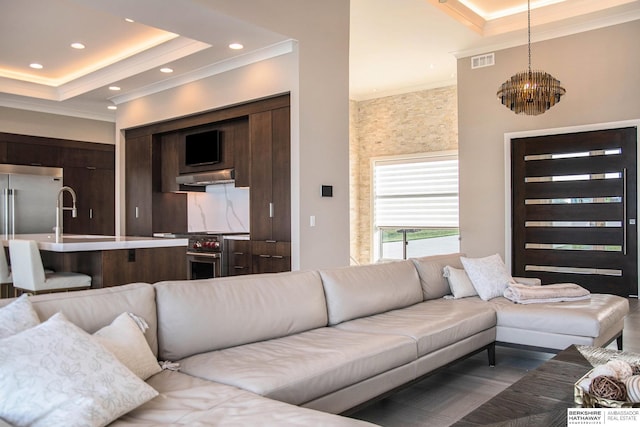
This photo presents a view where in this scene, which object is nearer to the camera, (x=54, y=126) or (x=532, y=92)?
(x=532, y=92)

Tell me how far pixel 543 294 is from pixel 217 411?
2.99 m

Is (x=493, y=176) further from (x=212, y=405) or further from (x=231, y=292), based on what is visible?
(x=212, y=405)

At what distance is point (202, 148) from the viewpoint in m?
6.73

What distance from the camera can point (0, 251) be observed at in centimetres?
448

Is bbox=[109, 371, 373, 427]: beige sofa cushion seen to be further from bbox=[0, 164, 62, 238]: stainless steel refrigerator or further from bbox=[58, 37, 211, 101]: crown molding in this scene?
bbox=[0, 164, 62, 238]: stainless steel refrigerator

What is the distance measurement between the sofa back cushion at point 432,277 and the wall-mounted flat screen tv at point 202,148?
11.0 feet

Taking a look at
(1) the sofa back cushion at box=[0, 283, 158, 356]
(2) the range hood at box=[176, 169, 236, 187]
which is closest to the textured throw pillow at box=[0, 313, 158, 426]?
(1) the sofa back cushion at box=[0, 283, 158, 356]

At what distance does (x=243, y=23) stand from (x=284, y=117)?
111cm

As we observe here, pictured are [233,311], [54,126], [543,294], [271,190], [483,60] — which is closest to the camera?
[233,311]

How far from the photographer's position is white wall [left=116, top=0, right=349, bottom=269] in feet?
16.9

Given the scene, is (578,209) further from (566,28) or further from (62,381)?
(62,381)

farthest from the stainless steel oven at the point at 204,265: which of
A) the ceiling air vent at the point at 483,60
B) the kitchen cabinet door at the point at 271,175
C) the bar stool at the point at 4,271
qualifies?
the ceiling air vent at the point at 483,60

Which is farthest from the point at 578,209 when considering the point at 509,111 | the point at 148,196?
the point at 148,196

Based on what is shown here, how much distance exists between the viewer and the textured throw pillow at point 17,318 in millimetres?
1750
